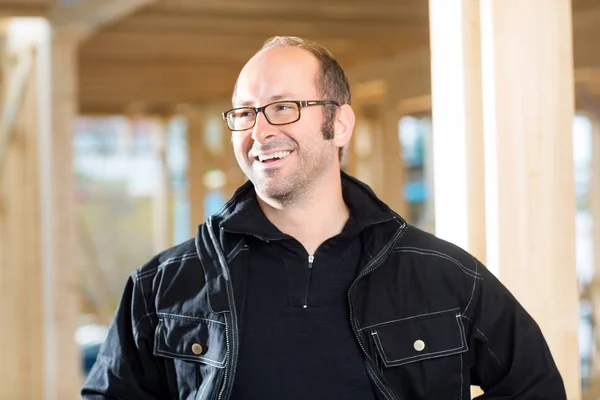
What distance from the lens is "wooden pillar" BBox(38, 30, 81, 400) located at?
22.3ft

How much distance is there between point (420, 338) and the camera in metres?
2.22

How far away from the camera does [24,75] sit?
7.00 meters

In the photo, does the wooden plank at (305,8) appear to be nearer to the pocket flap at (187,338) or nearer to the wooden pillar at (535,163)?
the wooden pillar at (535,163)

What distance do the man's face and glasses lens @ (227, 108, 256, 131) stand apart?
1cm

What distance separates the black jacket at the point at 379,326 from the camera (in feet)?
7.21

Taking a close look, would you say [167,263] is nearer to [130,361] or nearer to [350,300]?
[130,361]

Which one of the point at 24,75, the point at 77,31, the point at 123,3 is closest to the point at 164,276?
the point at 123,3

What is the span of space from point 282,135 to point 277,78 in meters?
0.13

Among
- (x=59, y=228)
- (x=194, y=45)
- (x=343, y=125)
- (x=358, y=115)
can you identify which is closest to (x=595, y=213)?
(x=358, y=115)

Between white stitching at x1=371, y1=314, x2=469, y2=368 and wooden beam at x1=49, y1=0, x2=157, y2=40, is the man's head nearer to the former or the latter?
white stitching at x1=371, y1=314, x2=469, y2=368

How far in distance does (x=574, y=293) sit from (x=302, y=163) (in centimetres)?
95

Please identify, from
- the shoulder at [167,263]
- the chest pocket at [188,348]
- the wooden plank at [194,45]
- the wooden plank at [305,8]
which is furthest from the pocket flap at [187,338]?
the wooden plank at [194,45]

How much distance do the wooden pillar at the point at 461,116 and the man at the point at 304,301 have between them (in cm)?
60

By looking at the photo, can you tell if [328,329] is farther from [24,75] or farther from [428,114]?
[428,114]
